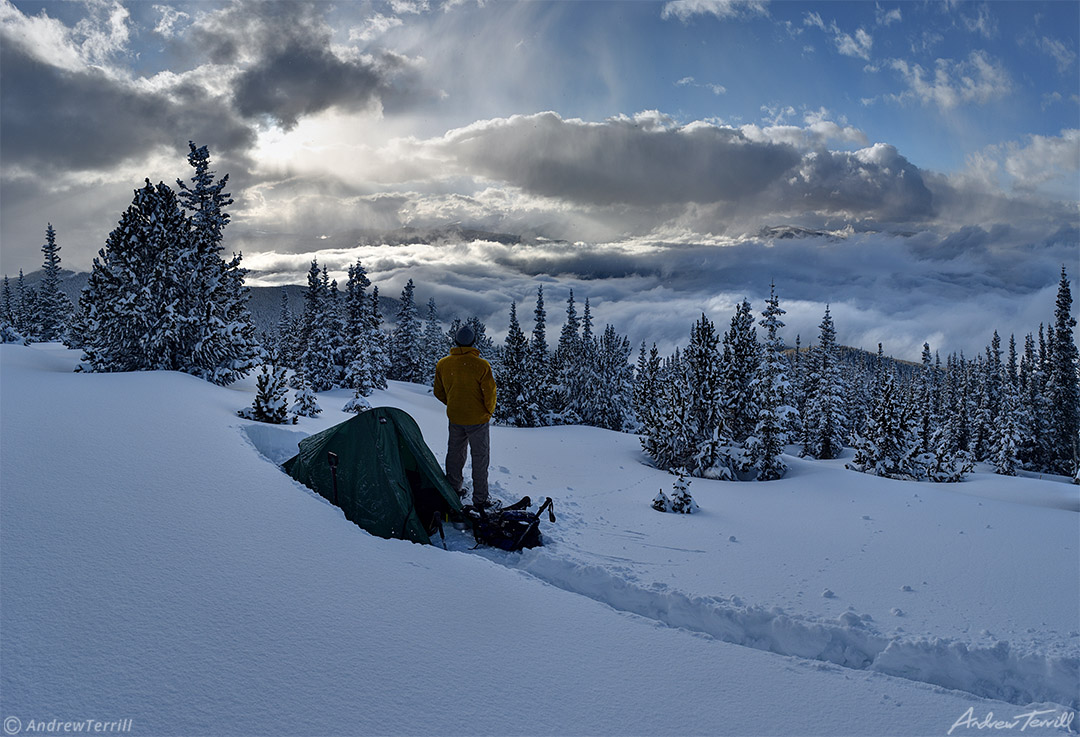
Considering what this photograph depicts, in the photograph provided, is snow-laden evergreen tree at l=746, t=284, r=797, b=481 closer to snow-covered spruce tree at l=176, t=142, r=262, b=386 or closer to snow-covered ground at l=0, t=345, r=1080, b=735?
snow-covered ground at l=0, t=345, r=1080, b=735

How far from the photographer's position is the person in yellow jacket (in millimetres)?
8500

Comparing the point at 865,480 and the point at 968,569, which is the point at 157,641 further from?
the point at 865,480

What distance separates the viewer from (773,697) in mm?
3566

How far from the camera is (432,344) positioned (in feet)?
221

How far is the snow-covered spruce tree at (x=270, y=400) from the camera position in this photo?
43.2 ft

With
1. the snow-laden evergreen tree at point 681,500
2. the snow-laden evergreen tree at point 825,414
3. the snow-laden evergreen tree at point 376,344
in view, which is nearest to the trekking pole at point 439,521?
the snow-laden evergreen tree at point 681,500

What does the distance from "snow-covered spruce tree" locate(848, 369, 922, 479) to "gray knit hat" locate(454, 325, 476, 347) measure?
26762mm

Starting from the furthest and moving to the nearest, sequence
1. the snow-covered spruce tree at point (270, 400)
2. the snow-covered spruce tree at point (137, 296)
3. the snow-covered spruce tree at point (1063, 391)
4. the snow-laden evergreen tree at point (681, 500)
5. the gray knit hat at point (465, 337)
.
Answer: the snow-covered spruce tree at point (1063, 391)
the snow-covered spruce tree at point (137, 296)
the snow-covered spruce tree at point (270, 400)
the snow-laden evergreen tree at point (681, 500)
the gray knit hat at point (465, 337)

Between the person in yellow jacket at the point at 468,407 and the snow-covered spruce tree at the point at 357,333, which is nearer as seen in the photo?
the person in yellow jacket at the point at 468,407

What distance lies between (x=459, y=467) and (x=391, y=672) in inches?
209

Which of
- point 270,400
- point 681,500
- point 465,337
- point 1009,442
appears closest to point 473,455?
point 465,337

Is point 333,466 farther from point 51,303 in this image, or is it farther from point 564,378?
point 51,303

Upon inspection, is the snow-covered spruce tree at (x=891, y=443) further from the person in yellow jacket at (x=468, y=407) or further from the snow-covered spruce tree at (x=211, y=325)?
the snow-covered spruce tree at (x=211, y=325)

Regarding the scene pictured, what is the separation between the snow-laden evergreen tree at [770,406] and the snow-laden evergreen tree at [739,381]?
0.41 m
